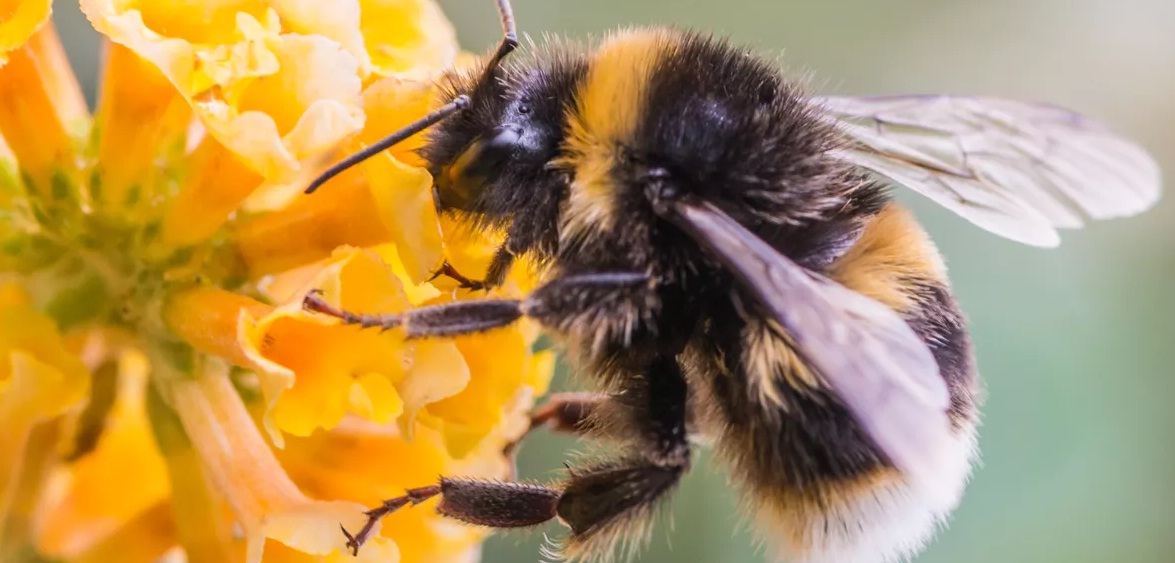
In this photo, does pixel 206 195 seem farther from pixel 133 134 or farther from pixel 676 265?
pixel 676 265

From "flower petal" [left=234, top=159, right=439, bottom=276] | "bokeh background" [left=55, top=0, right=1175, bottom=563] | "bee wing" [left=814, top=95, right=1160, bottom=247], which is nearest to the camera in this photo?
"flower petal" [left=234, top=159, right=439, bottom=276]

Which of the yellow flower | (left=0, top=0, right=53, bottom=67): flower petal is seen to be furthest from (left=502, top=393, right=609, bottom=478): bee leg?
(left=0, top=0, right=53, bottom=67): flower petal

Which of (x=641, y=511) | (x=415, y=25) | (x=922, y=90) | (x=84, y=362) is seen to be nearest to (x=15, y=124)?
(x=84, y=362)

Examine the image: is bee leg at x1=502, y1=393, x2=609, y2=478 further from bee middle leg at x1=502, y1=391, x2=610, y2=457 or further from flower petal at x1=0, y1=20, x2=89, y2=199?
flower petal at x1=0, y1=20, x2=89, y2=199

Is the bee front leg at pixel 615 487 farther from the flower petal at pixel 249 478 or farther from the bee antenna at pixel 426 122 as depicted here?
the bee antenna at pixel 426 122

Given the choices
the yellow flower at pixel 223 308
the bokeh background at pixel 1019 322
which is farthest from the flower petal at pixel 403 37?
the bokeh background at pixel 1019 322

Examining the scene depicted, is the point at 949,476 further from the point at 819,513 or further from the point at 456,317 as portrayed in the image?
the point at 456,317

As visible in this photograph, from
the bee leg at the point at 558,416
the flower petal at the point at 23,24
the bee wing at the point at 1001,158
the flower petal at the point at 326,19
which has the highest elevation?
the bee wing at the point at 1001,158
